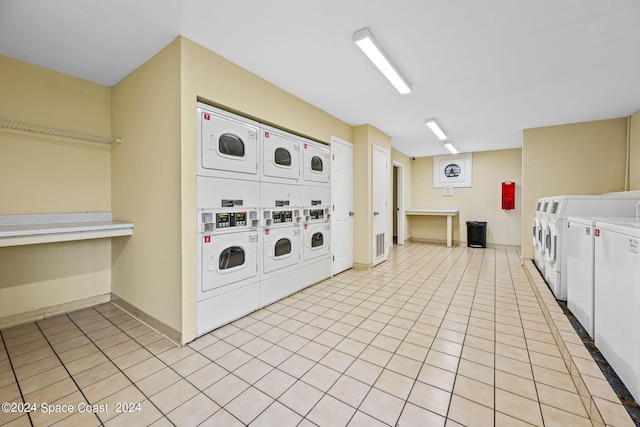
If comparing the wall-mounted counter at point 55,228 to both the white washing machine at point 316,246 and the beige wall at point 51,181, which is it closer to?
the beige wall at point 51,181

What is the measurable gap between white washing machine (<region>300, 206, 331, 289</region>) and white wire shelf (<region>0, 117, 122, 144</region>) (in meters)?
2.64

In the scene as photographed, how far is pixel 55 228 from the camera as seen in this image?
2414 mm

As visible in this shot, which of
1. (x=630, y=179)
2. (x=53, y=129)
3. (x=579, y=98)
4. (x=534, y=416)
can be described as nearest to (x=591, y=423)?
(x=534, y=416)

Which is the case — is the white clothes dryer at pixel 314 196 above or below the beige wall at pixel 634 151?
below

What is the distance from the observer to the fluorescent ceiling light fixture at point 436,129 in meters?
4.75

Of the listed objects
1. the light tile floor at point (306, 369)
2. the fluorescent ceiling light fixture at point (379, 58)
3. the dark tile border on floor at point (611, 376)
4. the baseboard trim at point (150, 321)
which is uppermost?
the fluorescent ceiling light fixture at point (379, 58)

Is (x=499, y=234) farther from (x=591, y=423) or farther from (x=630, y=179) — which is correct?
(x=591, y=423)

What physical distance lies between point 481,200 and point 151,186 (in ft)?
26.6

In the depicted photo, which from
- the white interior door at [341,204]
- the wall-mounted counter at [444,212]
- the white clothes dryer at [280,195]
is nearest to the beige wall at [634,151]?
the wall-mounted counter at [444,212]

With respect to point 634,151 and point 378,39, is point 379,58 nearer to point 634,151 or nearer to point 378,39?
point 378,39

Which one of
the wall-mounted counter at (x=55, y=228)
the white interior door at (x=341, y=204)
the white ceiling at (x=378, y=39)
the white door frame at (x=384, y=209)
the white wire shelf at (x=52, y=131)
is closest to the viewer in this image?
the white ceiling at (x=378, y=39)

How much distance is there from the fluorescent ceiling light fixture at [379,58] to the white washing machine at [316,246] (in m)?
2.01

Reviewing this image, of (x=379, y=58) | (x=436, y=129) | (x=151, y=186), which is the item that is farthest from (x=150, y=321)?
(x=436, y=129)

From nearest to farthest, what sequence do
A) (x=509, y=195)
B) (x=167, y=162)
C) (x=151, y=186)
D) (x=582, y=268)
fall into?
(x=582, y=268), (x=167, y=162), (x=151, y=186), (x=509, y=195)
